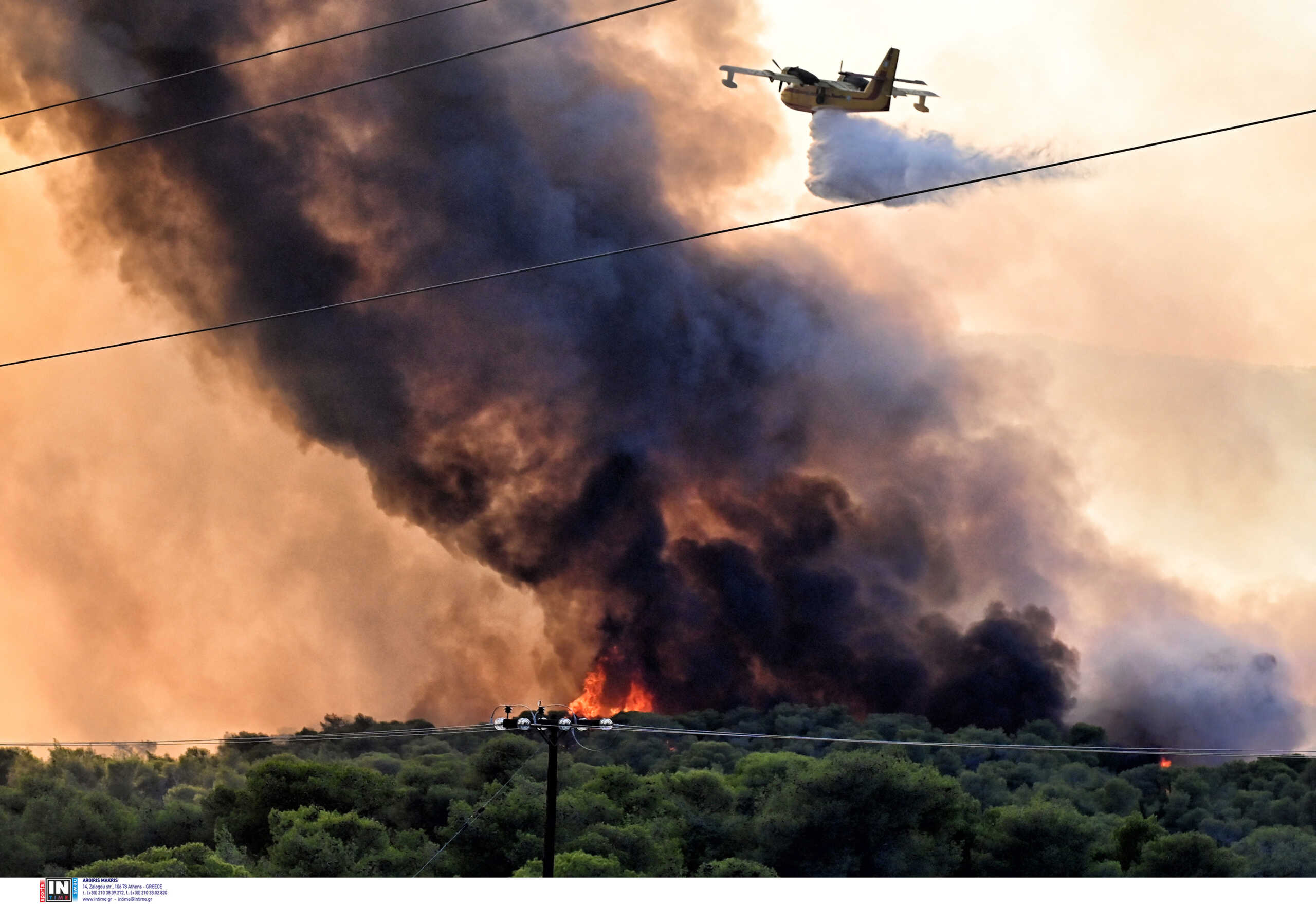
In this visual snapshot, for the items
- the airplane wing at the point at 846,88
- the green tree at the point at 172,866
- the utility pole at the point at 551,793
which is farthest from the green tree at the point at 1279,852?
the green tree at the point at 172,866

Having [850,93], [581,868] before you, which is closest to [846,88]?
[850,93]

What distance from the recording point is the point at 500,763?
8975 centimetres

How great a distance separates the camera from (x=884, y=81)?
64312 millimetres

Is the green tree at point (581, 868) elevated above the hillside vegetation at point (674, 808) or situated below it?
below

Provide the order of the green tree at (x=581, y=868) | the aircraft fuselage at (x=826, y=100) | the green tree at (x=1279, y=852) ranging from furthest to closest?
the green tree at (x=1279, y=852)
the aircraft fuselage at (x=826, y=100)
the green tree at (x=581, y=868)

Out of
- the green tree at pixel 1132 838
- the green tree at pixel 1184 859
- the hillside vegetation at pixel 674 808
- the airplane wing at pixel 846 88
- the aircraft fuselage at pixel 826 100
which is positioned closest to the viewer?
the aircraft fuselage at pixel 826 100

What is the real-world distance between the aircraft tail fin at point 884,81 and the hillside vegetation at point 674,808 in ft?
128

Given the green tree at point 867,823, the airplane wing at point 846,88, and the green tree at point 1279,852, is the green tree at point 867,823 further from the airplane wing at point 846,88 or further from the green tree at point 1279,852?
the airplane wing at point 846,88

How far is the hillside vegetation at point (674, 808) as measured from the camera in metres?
71.2

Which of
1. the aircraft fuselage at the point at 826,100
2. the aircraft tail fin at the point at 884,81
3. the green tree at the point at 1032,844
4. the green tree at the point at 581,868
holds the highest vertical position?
the aircraft tail fin at the point at 884,81

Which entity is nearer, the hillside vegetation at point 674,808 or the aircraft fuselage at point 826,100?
the aircraft fuselage at point 826,100

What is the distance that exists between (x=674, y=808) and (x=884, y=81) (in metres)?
41.6

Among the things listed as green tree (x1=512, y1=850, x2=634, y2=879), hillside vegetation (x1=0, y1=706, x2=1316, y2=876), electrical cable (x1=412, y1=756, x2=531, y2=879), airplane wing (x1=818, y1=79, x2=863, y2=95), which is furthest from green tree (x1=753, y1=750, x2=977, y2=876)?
airplane wing (x1=818, y1=79, x2=863, y2=95)

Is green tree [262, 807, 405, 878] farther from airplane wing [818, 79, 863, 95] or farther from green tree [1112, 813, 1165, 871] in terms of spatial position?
airplane wing [818, 79, 863, 95]
